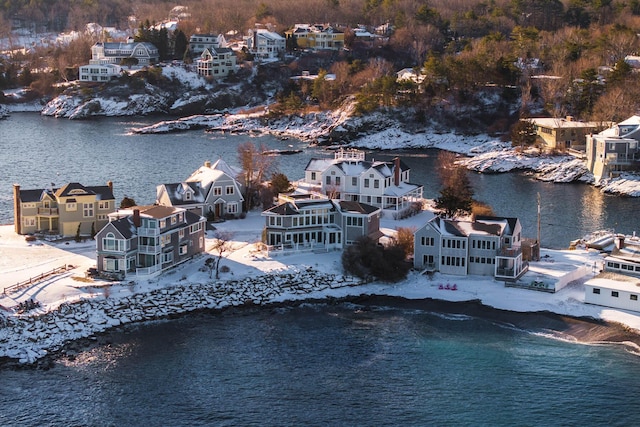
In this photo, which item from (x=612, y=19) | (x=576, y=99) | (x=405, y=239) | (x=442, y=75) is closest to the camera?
(x=405, y=239)

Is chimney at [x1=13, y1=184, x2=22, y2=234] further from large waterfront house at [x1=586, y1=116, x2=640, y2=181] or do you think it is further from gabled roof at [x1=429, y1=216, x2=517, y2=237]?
large waterfront house at [x1=586, y1=116, x2=640, y2=181]

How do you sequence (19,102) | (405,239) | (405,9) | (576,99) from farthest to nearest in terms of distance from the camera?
(405,9) → (19,102) → (576,99) → (405,239)

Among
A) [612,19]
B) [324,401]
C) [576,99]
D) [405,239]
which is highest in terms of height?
[612,19]

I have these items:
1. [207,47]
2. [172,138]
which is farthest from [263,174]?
[207,47]

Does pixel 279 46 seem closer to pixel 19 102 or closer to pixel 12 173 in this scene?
pixel 19 102

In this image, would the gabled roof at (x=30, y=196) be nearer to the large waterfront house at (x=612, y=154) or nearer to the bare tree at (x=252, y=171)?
the bare tree at (x=252, y=171)

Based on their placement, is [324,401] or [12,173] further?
[12,173]

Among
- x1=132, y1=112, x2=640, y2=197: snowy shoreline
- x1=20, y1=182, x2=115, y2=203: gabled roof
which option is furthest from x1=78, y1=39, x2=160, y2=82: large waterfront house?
x1=20, y1=182, x2=115, y2=203: gabled roof
